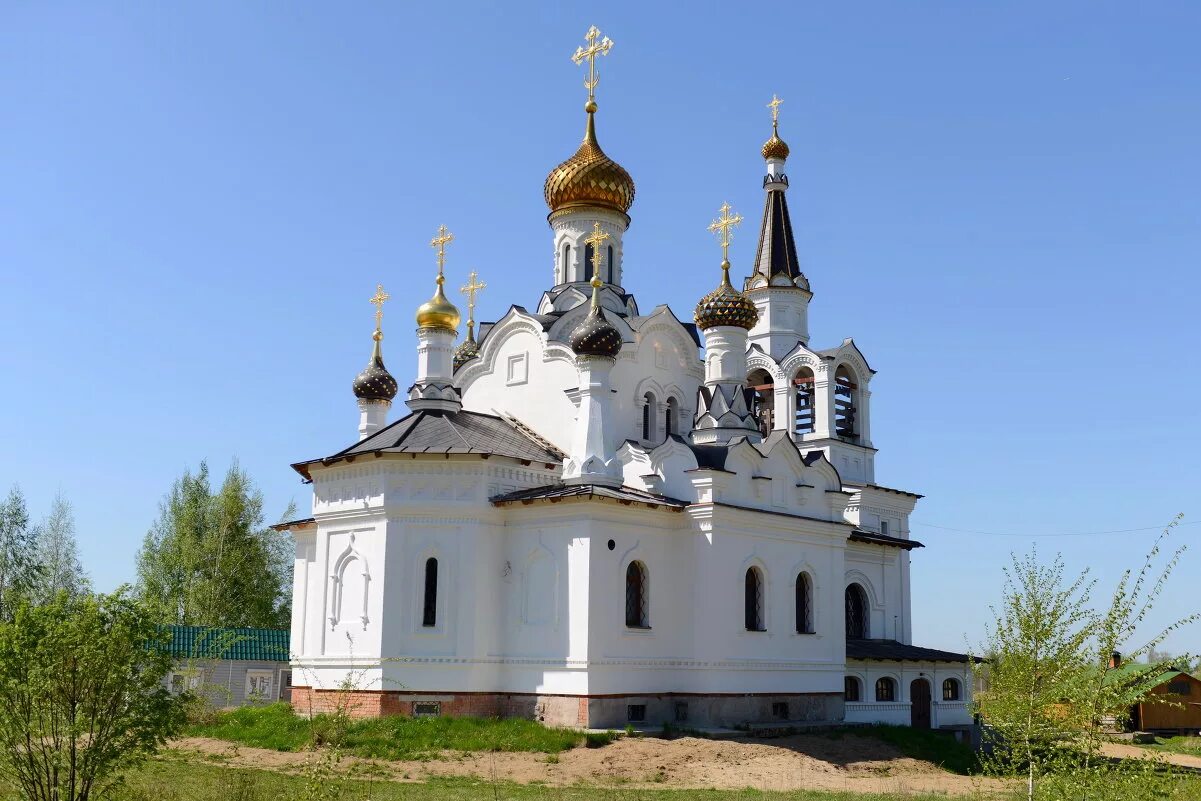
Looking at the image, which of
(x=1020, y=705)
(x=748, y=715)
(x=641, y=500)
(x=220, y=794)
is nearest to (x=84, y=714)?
(x=220, y=794)

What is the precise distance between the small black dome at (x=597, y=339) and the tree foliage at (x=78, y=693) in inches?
444

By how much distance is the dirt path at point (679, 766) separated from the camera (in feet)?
49.5

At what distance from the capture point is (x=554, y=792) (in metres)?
13.7

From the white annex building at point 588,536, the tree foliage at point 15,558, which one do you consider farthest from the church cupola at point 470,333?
the tree foliage at point 15,558

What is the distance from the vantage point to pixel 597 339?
20.1 meters

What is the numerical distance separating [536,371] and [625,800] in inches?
436

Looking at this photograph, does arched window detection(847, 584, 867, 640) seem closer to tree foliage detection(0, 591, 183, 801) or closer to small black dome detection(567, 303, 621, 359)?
small black dome detection(567, 303, 621, 359)

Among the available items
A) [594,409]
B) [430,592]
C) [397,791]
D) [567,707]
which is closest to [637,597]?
[567,707]

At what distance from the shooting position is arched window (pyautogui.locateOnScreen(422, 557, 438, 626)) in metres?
19.0

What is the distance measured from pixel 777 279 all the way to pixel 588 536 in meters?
11.3

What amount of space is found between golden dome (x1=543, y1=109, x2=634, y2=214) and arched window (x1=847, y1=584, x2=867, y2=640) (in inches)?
376

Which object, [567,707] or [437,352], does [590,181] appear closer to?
[437,352]

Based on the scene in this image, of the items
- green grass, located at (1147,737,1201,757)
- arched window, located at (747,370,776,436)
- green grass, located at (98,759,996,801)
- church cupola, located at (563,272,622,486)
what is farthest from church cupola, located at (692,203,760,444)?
green grass, located at (1147,737,1201,757)

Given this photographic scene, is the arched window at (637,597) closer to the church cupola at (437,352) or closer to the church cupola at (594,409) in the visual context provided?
the church cupola at (594,409)
